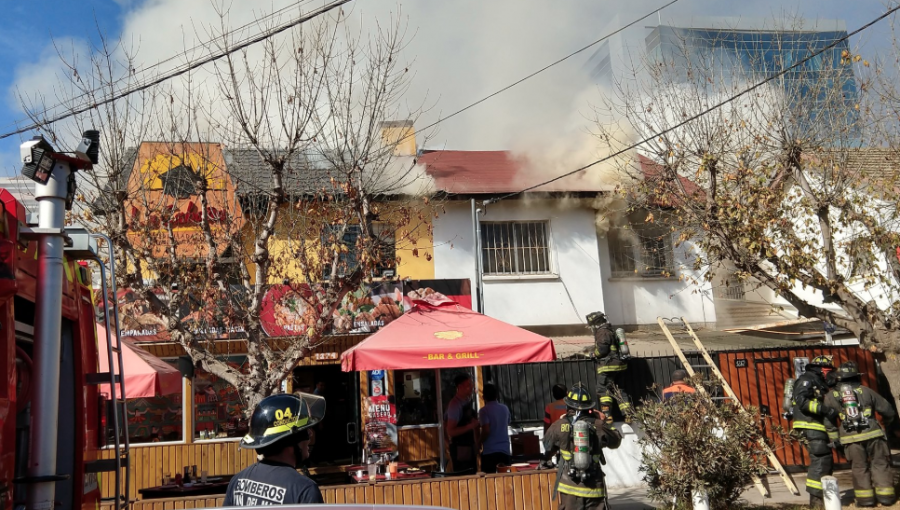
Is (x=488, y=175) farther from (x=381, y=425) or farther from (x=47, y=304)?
(x=47, y=304)

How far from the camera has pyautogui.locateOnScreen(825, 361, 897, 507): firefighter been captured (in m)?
8.22

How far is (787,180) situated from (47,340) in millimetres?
10722

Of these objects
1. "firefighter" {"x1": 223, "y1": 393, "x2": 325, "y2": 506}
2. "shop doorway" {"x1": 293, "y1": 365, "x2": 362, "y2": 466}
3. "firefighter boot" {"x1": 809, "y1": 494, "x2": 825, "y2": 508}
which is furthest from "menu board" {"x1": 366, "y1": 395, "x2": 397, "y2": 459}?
"firefighter" {"x1": 223, "y1": 393, "x2": 325, "y2": 506}

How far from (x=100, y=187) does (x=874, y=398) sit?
33.1 feet

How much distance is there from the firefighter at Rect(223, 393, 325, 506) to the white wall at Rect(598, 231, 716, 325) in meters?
12.9

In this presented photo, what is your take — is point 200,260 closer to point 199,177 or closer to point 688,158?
point 199,177

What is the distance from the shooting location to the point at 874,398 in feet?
27.6

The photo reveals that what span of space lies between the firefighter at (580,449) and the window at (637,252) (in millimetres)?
9882

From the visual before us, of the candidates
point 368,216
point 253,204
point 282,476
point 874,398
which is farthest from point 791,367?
point 282,476

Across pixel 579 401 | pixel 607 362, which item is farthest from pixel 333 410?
pixel 579 401

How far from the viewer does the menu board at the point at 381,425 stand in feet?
33.7

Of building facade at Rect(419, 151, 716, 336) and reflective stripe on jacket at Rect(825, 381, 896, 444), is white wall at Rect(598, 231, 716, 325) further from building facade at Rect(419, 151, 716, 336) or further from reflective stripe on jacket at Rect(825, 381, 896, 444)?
reflective stripe on jacket at Rect(825, 381, 896, 444)

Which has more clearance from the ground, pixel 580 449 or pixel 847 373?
pixel 847 373

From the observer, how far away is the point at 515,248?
15109mm
